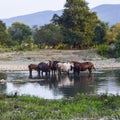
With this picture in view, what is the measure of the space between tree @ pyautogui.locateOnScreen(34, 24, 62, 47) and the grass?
53474 millimetres

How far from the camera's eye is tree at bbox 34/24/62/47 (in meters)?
71.2

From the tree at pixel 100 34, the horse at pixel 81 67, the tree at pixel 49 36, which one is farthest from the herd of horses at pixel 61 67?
the tree at pixel 100 34

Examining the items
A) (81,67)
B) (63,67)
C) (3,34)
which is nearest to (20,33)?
(3,34)

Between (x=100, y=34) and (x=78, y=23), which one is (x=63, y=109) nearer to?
(x=78, y=23)

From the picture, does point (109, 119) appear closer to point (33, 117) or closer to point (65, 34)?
point (33, 117)

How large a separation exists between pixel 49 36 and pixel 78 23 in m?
6.17

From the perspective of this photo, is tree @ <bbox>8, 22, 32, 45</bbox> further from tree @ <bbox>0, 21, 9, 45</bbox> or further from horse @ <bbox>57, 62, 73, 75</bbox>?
horse @ <bbox>57, 62, 73, 75</bbox>

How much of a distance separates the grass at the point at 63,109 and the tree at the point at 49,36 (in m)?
53.5

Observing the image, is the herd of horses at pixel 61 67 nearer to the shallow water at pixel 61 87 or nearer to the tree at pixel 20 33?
the shallow water at pixel 61 87

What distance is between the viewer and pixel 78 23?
7038cm

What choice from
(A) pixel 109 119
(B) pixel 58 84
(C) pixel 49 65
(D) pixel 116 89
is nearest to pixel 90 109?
(A) pixel 109 119

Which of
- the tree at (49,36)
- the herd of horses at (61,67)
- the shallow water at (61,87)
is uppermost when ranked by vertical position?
the tree at (49,36)

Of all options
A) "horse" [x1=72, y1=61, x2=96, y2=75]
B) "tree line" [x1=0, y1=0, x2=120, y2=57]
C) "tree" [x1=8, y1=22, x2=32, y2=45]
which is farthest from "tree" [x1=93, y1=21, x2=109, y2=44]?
"horse" [x1=72, y1=61, x2=96, y2=75]

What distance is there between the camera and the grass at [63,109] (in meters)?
13.9
